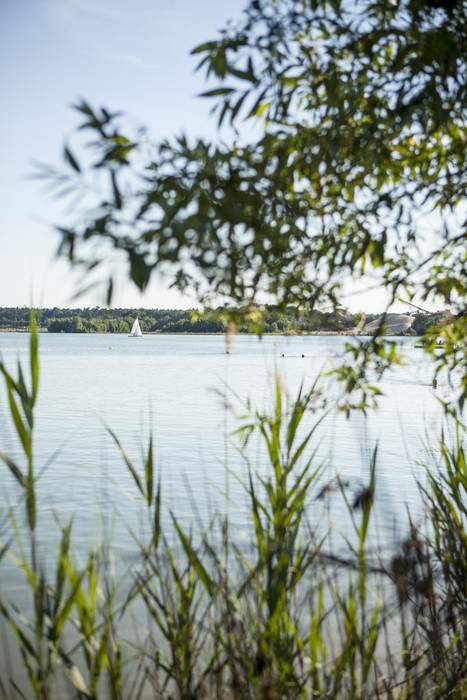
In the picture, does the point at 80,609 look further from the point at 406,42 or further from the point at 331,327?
the point at 406,42

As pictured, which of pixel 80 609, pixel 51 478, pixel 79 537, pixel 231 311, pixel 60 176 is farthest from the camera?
pixel 51 478

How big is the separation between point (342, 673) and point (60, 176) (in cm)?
186

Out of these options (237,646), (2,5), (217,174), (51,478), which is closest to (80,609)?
(237,646)

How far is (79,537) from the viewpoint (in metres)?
6.44

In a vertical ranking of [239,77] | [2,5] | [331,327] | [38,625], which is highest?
[2,5]

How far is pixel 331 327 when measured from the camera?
327cm

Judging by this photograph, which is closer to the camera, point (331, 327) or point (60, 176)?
point (60, 176)

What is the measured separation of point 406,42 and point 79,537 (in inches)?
214

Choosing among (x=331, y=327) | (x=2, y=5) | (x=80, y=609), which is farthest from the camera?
(x=2, y=5)

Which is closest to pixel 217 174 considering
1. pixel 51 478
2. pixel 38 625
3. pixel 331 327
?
pixel 331 327

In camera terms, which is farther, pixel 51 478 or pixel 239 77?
pixel 51 478

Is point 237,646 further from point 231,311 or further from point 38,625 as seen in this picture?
point 231,311

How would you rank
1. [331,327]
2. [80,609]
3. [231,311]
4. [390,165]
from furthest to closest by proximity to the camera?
1. [331,327]
2. [231,311]
3. [390,165]
4. [80,609]

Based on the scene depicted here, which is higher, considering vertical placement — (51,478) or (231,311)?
(231,311)
